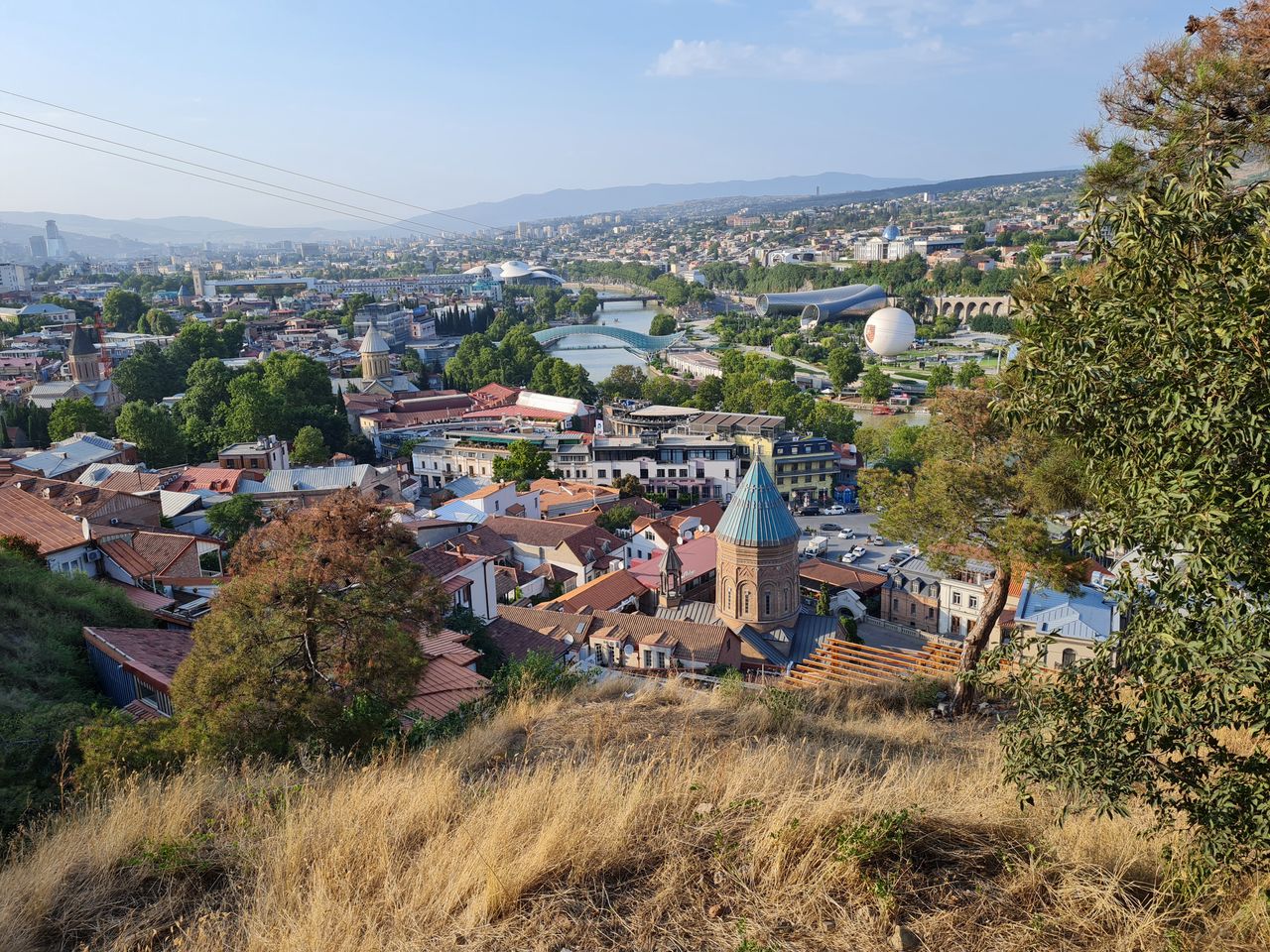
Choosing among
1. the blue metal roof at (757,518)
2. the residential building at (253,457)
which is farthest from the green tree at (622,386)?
the blue metal roof at (757,518)

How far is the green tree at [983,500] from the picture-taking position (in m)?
5.36

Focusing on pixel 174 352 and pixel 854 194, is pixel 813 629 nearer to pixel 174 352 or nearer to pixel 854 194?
pixel 174 352

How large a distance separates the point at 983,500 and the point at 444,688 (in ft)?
12.6

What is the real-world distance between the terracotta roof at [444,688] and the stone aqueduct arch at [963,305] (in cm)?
4929

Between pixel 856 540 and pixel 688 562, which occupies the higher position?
pixel 688 562

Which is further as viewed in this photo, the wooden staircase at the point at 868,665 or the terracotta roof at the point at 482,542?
the terracotta roof at the point at 482,542

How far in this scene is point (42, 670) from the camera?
607 centimetres

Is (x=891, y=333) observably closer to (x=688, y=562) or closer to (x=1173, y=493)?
(x=688, y=562)

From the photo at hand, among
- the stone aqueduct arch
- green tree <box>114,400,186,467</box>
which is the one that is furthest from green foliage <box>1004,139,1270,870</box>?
the stone aqueduct arch

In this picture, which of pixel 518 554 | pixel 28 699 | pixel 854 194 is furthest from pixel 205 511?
pixel 854 194

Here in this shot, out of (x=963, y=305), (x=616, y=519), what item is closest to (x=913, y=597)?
(x=616, y=519)

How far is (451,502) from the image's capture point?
1692 centimetres

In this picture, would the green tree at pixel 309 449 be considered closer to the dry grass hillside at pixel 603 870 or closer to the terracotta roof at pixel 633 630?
the terracotta roof at pixel 633 630

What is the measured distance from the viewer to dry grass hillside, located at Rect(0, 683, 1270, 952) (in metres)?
2.00
